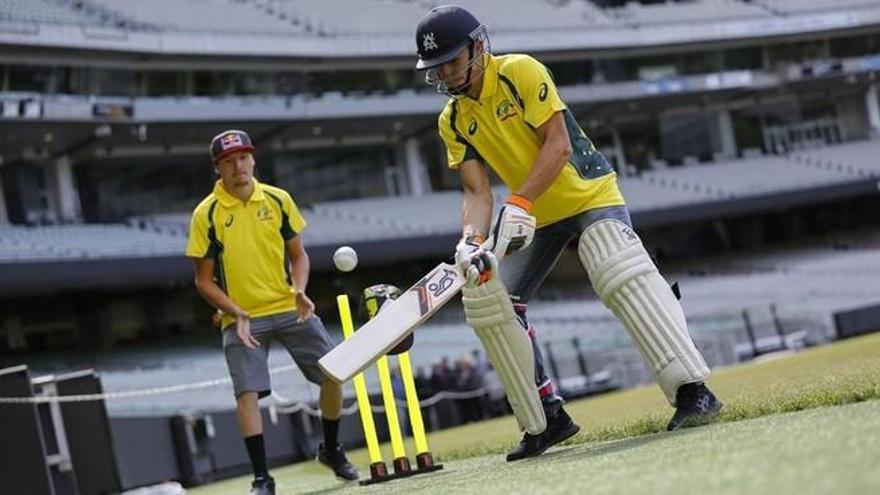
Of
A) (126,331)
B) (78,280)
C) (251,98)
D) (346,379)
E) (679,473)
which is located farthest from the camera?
(251,98)

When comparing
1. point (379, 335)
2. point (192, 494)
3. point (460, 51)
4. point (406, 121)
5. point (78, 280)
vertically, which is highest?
point (406, 121)

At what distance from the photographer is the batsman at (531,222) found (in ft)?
20.0

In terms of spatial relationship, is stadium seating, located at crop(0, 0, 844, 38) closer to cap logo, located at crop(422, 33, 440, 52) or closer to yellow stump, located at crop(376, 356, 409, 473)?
yellow stump, located at crop(376, 356, 409, 473)

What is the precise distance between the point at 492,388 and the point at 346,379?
1975cm

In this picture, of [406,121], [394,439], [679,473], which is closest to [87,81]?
[406,121]

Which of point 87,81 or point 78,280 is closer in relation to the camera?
point 78,280

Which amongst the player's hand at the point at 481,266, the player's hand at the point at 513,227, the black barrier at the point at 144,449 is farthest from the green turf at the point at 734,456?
the black barrier at the point at 144,449

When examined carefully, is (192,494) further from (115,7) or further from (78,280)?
(115,7)

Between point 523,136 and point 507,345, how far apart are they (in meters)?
0.95

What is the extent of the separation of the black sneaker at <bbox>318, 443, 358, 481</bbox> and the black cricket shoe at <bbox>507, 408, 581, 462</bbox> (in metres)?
1.83

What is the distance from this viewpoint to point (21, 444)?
9.45m

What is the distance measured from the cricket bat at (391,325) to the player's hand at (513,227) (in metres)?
0.22

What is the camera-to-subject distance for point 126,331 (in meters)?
33.8

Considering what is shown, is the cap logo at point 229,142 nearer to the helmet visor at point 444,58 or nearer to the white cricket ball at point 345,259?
the white cricket ball at point 345,259
